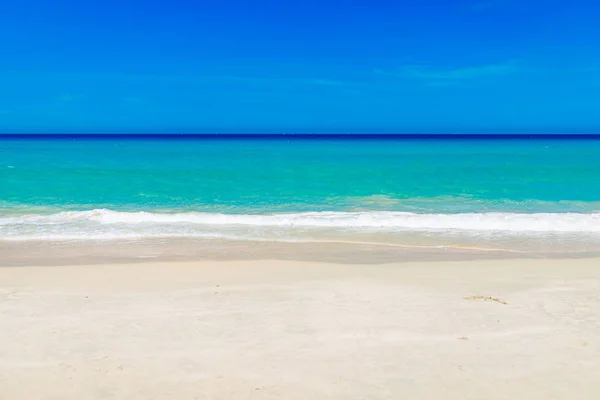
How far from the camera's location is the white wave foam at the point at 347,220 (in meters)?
14.7

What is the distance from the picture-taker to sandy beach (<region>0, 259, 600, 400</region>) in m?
4.92

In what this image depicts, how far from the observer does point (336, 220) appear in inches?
625

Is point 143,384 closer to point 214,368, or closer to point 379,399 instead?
point 214,368

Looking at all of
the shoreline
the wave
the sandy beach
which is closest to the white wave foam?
the wave

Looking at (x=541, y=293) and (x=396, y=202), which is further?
(x=396, y=202)

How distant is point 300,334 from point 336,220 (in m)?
9.83

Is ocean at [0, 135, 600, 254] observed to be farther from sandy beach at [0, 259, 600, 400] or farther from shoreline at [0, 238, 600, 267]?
sandy beach at [0, 259, 600, 400]

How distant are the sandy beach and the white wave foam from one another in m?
5.53

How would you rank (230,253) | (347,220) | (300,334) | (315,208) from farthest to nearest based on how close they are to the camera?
(315,208) → (347,220) → (230,253) → (300,334)

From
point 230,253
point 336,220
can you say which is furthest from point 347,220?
point 230,253

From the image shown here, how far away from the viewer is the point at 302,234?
13.6m

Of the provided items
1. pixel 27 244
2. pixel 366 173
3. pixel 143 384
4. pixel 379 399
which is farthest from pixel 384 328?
pixel 366 173

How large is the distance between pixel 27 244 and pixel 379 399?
10.2 m

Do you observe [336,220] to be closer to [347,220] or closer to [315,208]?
[347,220]
